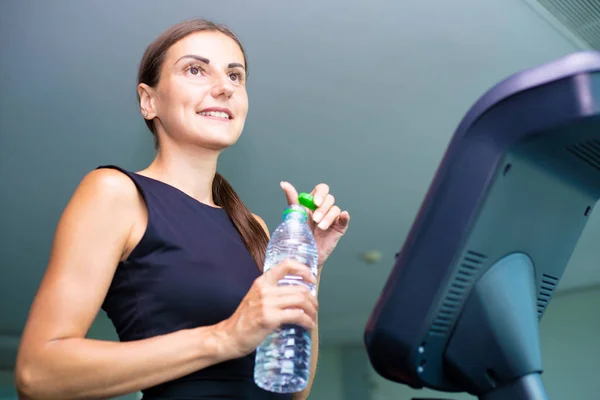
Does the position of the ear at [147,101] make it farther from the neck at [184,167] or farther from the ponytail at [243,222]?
the ponytail at [243,222]

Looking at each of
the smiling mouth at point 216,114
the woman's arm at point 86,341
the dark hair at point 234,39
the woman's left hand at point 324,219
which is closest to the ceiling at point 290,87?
the dark hair at point 234,39

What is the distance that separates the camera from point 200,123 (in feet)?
3.33

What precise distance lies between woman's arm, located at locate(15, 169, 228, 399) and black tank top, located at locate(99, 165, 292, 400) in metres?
0.05

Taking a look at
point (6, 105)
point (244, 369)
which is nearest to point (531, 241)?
point (244, 369)

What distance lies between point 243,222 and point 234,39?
0.35 meters

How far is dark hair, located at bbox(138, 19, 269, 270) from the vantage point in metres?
1.08

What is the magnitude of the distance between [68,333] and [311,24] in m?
2.15

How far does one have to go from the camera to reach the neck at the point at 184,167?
1049 millimetres

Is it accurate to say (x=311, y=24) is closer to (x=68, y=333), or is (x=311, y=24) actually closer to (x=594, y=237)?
(x=68, y=333)

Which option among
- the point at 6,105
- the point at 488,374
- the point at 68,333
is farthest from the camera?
the point at 6,105

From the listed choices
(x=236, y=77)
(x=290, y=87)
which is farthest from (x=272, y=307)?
(x=290, y=87)

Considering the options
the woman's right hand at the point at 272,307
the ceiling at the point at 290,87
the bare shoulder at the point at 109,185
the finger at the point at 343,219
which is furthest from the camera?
the ceiling at the point at 290,87

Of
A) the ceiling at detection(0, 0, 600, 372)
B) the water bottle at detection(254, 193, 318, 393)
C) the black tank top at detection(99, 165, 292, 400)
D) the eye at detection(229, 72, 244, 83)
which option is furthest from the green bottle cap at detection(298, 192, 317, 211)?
the ceiling at detection(0, 0, 600, 372)

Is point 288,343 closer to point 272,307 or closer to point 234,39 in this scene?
point 272,307
